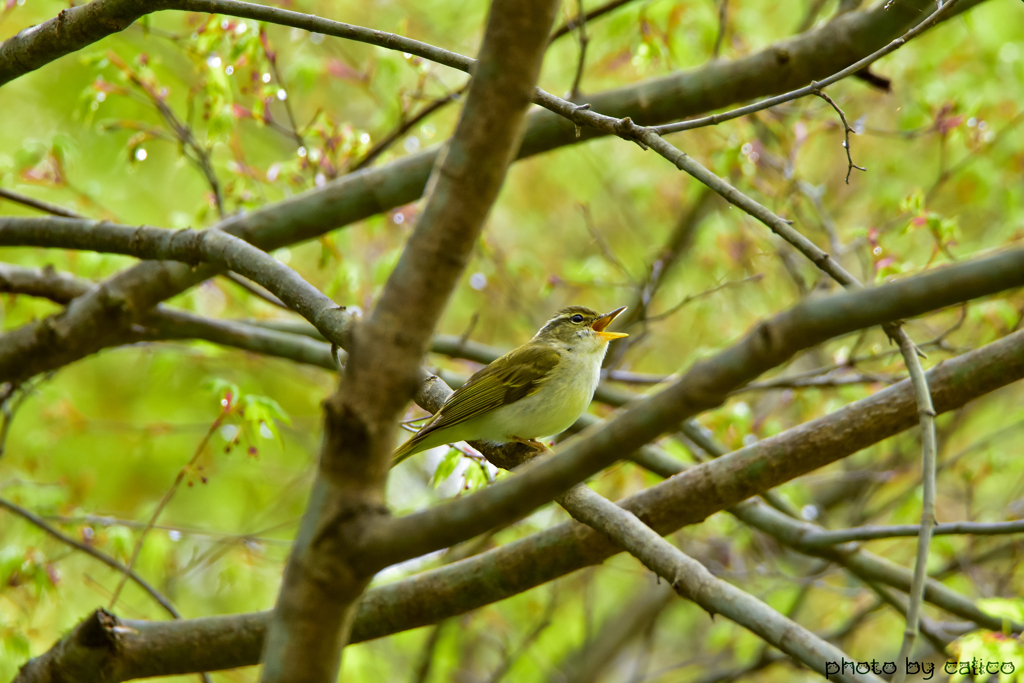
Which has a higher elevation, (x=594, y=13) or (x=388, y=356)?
(x=594, y=13)

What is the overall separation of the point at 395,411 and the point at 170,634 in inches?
102

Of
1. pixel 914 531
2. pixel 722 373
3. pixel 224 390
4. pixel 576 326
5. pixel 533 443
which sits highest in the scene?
pixel 576 326

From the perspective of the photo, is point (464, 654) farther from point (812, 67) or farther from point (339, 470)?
point (339, 470)

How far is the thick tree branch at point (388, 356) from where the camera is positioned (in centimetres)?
161

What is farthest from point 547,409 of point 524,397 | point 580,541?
point 580,541

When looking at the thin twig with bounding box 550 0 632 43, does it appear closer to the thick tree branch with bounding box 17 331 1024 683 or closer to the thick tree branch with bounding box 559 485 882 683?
the thick tree branch with bounding box 17 331 1024 683

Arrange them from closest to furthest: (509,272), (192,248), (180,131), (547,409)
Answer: (192,248) → (547,409) → (180,131) → (509,272)

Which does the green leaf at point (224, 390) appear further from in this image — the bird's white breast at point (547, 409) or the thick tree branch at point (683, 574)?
the thick tree branch at point (683, 574)

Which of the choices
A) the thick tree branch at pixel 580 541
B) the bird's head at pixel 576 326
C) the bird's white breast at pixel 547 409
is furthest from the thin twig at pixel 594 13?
the thick tree branch at pixel 580 541

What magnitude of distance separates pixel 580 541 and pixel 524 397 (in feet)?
3.43

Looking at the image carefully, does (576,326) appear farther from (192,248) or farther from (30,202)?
(30,202)

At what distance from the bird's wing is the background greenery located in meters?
1.21

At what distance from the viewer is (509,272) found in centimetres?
771

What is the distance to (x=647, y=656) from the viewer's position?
7.15 m
